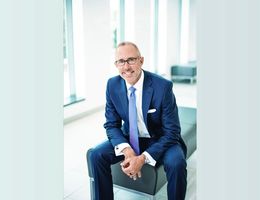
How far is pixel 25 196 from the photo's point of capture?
650 millimetres

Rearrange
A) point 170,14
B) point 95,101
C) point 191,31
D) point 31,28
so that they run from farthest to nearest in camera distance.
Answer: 1. point 191,31
2. point 170,14
3. point 95,101
4. point 31,28

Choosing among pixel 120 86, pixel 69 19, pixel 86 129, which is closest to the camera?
pixel 120 86

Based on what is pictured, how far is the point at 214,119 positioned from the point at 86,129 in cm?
338

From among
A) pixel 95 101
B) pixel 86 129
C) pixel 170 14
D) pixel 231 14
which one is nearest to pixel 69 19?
pixel 95 101

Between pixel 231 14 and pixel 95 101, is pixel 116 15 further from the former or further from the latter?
pixel 231 14

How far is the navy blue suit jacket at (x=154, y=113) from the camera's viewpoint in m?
1.75

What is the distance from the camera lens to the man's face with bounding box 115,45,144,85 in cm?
174

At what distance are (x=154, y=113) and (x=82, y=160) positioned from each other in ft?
4.36

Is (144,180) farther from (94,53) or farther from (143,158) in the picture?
(94,53)

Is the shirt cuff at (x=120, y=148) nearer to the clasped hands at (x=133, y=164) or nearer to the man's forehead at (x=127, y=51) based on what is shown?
the clasped hands at (x=133, y=164)

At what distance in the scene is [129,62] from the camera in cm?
175

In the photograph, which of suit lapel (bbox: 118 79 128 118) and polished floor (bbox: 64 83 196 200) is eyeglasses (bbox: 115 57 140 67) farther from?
polished floor (bbox: 64 83 196 200)

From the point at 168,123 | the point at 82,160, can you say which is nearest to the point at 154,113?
the point at 168,123

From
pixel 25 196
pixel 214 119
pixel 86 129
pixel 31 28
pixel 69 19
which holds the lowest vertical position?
pixel 86 129
